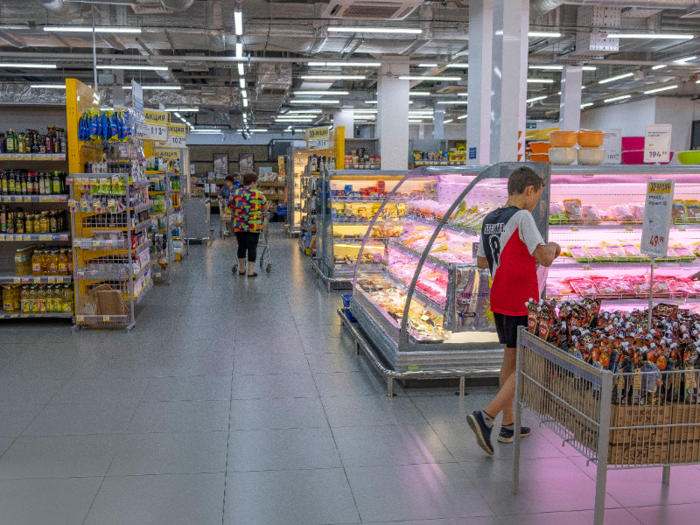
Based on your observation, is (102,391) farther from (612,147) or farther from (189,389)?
(612,147)

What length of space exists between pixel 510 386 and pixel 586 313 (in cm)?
80

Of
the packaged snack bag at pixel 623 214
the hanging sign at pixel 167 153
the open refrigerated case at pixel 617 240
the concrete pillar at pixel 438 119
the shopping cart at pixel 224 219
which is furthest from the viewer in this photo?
the concrete pillar at pixel 438 119

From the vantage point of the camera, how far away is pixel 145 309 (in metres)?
8.14

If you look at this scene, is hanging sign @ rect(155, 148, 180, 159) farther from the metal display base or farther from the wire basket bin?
the wire basket bin

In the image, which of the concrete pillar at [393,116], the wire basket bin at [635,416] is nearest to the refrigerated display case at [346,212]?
the concrete pillar at [393,116]

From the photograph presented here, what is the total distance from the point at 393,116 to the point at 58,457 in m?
13.0

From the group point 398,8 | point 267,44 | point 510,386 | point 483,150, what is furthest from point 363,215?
point 510,386

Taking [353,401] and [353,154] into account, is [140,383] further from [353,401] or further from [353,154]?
[353,154]

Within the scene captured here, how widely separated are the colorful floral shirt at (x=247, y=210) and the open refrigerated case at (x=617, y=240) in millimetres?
6060

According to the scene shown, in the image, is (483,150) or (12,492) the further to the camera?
(483,150)

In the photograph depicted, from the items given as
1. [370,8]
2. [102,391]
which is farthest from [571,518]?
[370,8]

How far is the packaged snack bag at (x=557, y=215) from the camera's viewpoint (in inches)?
197

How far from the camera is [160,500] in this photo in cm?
331

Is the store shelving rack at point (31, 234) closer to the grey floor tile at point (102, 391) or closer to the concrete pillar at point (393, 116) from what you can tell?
the grey floor tile at point (102, 391)
